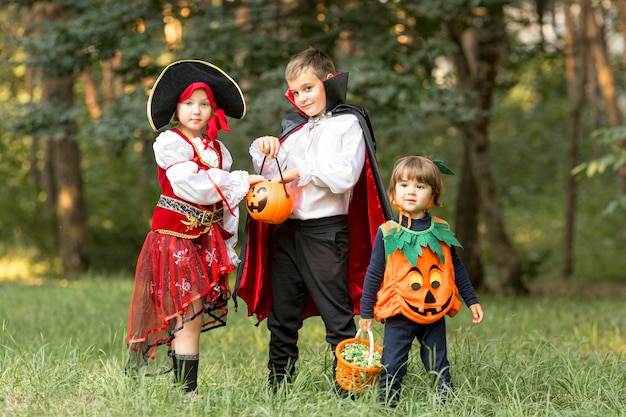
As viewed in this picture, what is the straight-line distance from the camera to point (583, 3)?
12.8 meters

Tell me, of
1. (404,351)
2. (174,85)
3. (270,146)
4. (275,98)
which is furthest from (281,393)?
(275,98)

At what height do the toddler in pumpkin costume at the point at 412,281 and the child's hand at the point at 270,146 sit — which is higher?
the child's hand at the point at 270,146

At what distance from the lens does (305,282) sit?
4289mm

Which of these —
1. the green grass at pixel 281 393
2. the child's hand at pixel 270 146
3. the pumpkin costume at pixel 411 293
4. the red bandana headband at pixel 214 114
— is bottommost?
the green grass at pixel 281 393

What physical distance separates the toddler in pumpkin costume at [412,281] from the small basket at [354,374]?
0.06m

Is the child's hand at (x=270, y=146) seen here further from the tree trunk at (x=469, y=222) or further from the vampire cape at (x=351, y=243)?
the tree trunk at (x=469, y=222)

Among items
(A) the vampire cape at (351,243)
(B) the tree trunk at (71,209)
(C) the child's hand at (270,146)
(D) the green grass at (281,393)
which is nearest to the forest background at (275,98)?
(B) the tree trunk at (71,209)

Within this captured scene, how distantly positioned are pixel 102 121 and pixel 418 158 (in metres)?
5.41

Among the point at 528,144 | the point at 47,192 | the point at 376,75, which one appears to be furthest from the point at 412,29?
the point at 528,144

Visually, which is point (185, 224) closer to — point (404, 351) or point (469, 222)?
point (404, 351)

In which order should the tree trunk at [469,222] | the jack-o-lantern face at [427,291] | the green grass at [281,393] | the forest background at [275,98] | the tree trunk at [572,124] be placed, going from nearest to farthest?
the green grass at [281,393], the jack-o-lantern face at [427,291], the forest background at [275,98], the tree trunk at [469,222], the tree trunk at [572,124]

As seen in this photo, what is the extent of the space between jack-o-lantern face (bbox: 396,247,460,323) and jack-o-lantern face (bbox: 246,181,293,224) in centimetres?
66

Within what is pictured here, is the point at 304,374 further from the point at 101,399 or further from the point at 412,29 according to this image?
the point at 412,29

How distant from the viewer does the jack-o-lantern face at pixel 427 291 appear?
→ 386 centimetres
